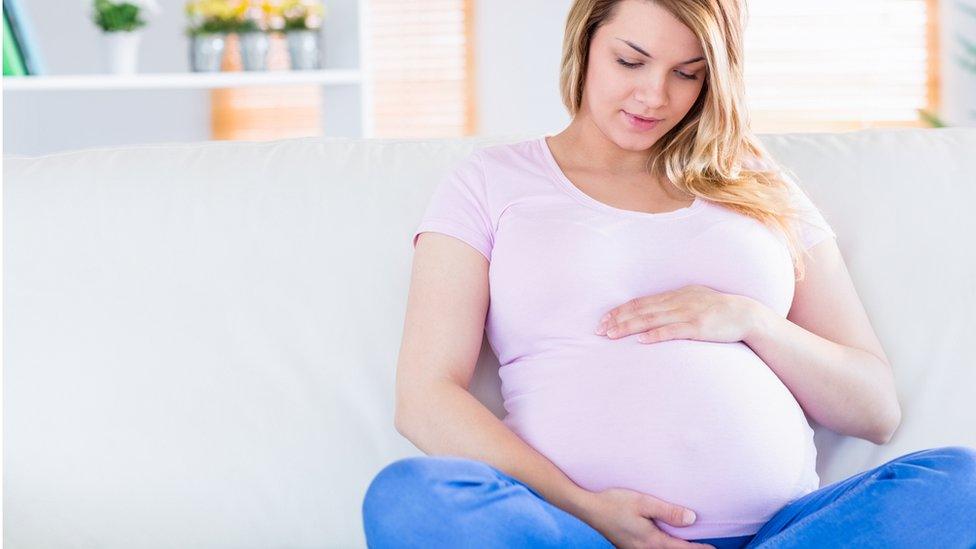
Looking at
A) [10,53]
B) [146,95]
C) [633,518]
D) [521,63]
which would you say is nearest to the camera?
[633,518]

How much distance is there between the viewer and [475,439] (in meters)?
1.27

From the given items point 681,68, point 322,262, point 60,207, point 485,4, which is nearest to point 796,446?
point 681,68

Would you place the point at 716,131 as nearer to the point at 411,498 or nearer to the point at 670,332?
the point at 670,332

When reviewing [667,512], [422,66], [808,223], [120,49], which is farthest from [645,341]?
[422,66]

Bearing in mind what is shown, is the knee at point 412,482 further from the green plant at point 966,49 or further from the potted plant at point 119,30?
the green plant at point 966,49

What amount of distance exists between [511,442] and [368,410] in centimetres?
29

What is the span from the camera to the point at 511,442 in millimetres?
1258

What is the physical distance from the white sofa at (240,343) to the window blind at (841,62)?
2774 mm

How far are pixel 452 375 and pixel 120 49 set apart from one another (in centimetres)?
184

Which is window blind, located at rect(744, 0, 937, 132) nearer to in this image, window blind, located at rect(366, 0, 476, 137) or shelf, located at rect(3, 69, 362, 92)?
window blind, located at rect(366, 0, 476, 137)

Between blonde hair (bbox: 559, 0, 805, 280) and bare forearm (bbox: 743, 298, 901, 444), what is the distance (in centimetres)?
13

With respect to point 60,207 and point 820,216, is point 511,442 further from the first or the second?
point 60,207

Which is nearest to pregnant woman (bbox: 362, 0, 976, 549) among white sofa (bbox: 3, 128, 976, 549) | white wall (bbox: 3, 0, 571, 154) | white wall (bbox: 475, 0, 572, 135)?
white sofa (bbox: 3, 128, 976, 549)

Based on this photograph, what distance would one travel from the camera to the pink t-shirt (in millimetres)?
1234
